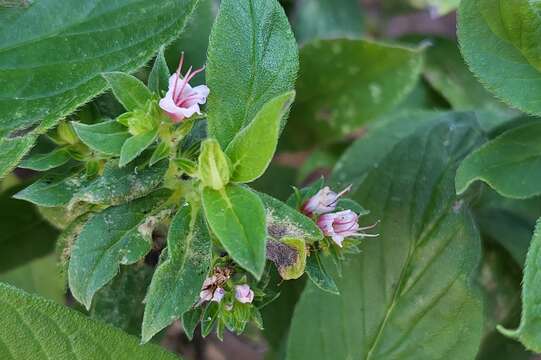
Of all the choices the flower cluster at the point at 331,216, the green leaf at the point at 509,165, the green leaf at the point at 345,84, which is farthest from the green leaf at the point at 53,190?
the green leaf at the point at 345,84

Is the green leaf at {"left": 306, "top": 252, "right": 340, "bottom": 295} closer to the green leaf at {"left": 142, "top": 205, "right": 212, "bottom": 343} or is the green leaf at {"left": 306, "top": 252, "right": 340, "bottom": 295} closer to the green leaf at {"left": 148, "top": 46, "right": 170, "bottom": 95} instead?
the green leaf at {"left": 142, "top": 205, "right": 212, "bottom": 343}

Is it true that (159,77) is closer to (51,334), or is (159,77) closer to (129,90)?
(129,90)

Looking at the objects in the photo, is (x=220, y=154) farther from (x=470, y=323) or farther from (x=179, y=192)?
(x=470, y=323)

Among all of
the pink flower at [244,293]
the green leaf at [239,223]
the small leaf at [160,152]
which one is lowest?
the pink flower at [244,293]

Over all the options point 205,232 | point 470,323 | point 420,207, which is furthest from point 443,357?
point 205,232

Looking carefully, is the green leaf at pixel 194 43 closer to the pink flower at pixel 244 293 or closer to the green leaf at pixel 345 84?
the green leaf at pixel 345 84

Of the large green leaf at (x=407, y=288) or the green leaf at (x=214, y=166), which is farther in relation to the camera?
the large green leaf at (x=407, y=288)

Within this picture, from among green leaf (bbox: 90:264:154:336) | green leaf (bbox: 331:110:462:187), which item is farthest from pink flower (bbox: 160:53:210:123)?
green leaf (bbox: 331:110:462:187)
